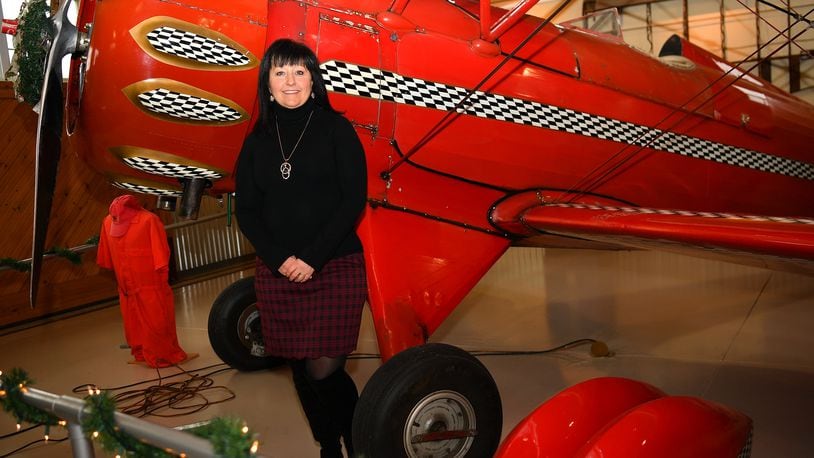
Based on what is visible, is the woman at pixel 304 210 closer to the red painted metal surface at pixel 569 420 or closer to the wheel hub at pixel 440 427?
the wheel hub at pixel 440 427

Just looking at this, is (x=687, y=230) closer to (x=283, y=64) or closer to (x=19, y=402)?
(x=283, y=64)

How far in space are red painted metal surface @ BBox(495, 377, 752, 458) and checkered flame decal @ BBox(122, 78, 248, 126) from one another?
1.87 meters

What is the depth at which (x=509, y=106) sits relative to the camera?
12.0ft

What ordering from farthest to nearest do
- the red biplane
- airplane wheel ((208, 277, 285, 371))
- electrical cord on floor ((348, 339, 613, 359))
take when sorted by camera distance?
electrical cord on floor ((348, 339, 613, 359)) < airplane wheel ((208, 277, 285, 371)) < the red biplane

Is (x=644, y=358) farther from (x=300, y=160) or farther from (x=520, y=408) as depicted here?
(x=300, y=160)

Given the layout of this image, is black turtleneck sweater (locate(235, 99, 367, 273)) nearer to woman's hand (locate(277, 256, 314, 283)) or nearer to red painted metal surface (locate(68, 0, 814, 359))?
woman's hand (locate(277, 256, 314, 283))

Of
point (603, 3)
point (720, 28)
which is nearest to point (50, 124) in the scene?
point (603, 3)

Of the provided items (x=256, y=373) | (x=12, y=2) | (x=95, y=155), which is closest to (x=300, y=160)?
(x=95, y=155)

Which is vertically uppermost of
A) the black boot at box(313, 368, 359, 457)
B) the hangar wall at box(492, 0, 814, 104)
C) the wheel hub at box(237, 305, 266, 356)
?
the hangar wall at box(492, 0, 814, 104)

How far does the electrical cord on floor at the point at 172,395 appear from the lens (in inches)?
166

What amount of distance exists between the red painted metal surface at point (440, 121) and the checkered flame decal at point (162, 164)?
0.06ft

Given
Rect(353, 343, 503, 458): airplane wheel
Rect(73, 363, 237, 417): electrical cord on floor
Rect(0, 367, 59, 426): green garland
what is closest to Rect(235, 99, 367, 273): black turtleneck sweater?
Rect(353, 343, 503, 458): airplane wheel

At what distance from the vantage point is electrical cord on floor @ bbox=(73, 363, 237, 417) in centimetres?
422

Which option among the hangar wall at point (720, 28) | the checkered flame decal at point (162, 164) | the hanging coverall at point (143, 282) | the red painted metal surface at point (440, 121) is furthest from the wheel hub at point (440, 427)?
the hangar wall at point (720, 28)
